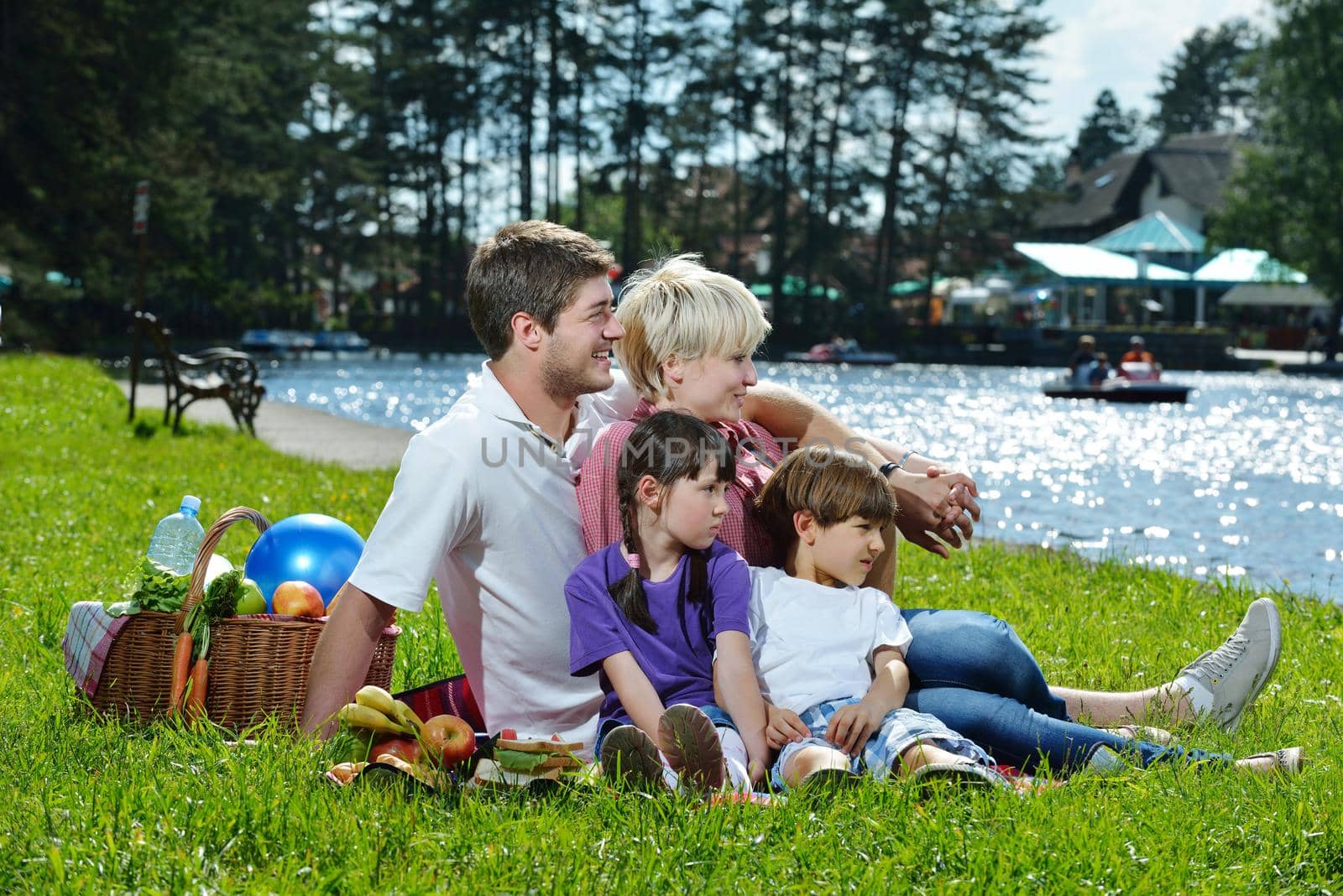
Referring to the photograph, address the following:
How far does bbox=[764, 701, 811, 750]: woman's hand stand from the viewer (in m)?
3.67

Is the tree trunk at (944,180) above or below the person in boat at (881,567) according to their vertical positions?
above

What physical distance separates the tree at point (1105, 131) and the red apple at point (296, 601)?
117820mm

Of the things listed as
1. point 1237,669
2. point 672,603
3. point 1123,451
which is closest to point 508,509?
point 672,603

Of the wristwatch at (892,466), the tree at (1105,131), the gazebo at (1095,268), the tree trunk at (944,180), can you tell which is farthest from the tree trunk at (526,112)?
the tree at (1105,131)

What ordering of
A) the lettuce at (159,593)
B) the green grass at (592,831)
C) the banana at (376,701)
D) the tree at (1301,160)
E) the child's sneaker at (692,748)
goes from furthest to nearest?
1. the tree at (1301,160)
2. the lettuce at (159,593)
3. the banana at (376,701)
4. the child's sneaker at (692,748)
5. the green grass at (592,831)

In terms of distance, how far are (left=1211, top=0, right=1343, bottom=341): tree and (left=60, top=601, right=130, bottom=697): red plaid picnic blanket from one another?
51.8m

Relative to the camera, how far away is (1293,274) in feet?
172

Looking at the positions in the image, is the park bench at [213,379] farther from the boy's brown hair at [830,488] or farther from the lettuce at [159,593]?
the boy's brown hair at [830,488]

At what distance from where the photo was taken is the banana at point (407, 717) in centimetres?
360

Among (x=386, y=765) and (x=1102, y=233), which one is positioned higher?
(x=1102, y=233)

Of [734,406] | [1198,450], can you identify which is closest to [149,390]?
[1198,450]

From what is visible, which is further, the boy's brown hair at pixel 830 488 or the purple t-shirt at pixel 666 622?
the boy's brown hair at pixel 830 488

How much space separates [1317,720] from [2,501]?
8.30 meters

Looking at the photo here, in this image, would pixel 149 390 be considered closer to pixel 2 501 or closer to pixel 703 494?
pixel 2 501
